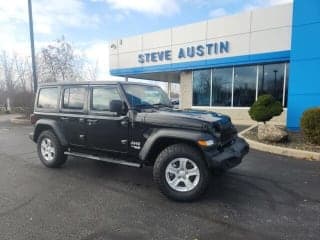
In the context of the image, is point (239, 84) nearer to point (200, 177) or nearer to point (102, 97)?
point (102, 97)

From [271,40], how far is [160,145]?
11.1 meters

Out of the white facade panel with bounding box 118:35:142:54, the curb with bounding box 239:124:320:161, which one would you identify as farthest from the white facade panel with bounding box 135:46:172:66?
the curb with bounding box 239:124:320:161

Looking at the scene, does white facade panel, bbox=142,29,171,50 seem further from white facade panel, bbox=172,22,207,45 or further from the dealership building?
white facade panel, bbox=172,22,207,45

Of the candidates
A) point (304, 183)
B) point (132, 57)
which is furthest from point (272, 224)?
point (132, 57)

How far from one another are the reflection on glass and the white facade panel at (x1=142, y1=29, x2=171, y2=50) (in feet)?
16.2

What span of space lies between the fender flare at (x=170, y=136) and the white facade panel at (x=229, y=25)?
37.8ft

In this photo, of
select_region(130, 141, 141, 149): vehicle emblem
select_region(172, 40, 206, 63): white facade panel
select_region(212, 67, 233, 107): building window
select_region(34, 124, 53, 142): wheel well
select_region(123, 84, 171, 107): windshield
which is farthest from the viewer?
select_region(172, 40, 206, 63): white facade panel

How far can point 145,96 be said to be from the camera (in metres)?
5.30

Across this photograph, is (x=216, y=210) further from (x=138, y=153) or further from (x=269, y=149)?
(x=269, y=149)

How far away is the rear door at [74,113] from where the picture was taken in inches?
214

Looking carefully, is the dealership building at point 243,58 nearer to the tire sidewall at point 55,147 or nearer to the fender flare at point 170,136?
the fender flare at point 170,136

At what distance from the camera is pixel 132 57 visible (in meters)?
19.1

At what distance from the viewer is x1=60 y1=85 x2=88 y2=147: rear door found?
5430mm

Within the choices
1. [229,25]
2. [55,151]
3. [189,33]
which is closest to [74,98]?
[55,151]
